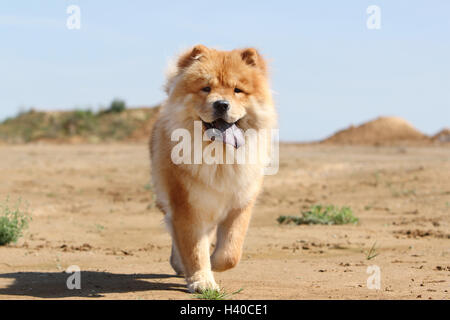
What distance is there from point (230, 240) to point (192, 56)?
5.57 feet

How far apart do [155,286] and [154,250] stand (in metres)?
2.51

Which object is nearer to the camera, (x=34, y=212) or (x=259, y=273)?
(x=259, y=273)

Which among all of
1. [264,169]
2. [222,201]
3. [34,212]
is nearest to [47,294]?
[222,201]

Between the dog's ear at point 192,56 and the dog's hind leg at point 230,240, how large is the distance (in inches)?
55.7

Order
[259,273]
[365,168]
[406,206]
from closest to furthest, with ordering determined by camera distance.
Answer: [259,273]
[406,206]
[365,168]

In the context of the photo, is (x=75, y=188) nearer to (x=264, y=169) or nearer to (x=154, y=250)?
(x=154, y=250)

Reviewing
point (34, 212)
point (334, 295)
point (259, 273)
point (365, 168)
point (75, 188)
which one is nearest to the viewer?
point (334, 295)

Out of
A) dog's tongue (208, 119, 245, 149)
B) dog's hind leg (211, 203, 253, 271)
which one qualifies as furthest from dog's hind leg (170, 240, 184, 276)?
dog's tongue (208, 119, 245, 149)

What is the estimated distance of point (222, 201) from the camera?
5520 millimetres

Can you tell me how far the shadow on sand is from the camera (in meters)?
5.61

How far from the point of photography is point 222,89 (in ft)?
17.2

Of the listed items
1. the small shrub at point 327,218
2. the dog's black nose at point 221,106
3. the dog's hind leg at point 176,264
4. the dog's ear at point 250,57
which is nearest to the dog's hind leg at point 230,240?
the dog's hind leg at point 176,264

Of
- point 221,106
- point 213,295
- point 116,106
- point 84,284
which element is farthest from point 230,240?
point 116,106

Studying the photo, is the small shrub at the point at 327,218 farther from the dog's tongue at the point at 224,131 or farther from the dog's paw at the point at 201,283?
the dog's tongue at the point at 224,131
